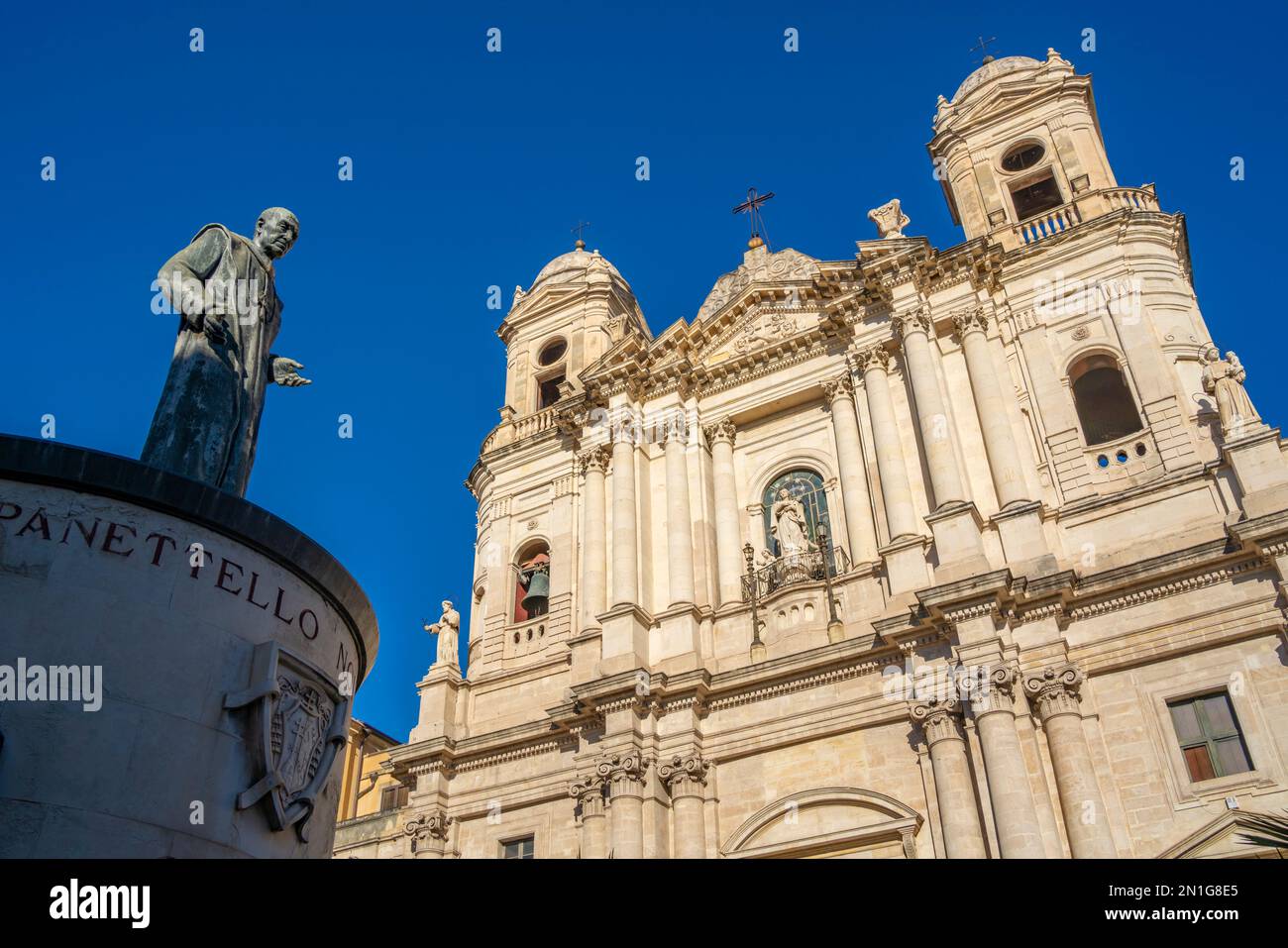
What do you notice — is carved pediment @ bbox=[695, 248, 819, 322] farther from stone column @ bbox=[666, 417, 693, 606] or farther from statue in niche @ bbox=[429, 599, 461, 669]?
statue in niche @ bbox=[429, 599, 461, 669]

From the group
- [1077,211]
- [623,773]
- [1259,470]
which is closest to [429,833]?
[623,773]

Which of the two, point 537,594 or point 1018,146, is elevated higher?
point 1018,146

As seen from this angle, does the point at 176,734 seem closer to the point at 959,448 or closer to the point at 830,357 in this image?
the point at 959,448

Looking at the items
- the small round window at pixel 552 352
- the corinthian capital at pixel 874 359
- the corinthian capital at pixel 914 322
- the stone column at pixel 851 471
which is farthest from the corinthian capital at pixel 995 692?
the small round window at pixel 552 352

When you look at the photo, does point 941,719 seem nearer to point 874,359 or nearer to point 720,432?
point 874,359

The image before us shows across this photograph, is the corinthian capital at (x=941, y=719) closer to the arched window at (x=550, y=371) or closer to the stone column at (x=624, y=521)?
the stone column at (x=624, y=521)

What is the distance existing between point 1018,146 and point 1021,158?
13.3 inches

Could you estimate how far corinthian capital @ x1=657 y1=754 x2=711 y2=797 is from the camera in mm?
17203

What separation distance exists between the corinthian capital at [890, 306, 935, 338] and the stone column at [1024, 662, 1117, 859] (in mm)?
7017

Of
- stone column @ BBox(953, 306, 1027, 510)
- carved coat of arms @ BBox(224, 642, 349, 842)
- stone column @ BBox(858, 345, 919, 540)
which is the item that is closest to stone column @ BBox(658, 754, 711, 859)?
stone column @ BBox(858, 345, 919, 540)

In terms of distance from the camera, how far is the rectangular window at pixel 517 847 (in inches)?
733

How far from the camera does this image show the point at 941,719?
15.5 meters

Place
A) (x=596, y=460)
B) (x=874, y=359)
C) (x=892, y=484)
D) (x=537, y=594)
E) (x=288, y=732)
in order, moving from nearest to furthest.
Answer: (x=288, y=732)
(x=892, y=484)
(x=874, y=359)
(x=596, y=460)
(x=537, y=594)
